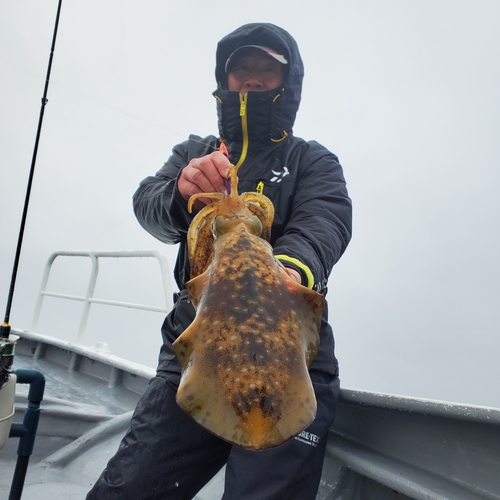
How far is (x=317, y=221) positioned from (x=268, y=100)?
101 cm

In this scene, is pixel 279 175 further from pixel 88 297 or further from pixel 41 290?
pixel 41 290

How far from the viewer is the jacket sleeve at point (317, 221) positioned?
147 cm

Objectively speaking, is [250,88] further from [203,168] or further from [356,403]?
[356,403]

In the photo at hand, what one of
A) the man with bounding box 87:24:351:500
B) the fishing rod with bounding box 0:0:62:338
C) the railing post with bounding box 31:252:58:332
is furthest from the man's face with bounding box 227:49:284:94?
the railing post with bounding box 31:252:58:332

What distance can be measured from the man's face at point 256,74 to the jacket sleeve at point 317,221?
47 cm

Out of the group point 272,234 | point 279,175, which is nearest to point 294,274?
point 272,234

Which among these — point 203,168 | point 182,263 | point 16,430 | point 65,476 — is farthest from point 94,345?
point 203,168

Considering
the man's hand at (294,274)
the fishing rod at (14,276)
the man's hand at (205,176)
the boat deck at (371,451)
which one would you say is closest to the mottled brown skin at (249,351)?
the man's hand at (294,274)

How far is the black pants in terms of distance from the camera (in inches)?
63.4

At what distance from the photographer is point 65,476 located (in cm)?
314

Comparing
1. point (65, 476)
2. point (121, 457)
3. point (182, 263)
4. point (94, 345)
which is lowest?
point (65, 476)

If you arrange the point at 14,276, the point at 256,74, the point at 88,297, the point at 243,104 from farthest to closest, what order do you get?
the point at 88,297
the point at 14,276
the point at 256,74
the point at 243,104

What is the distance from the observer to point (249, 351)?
37.1 inches

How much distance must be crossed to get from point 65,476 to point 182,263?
84.7 inches
